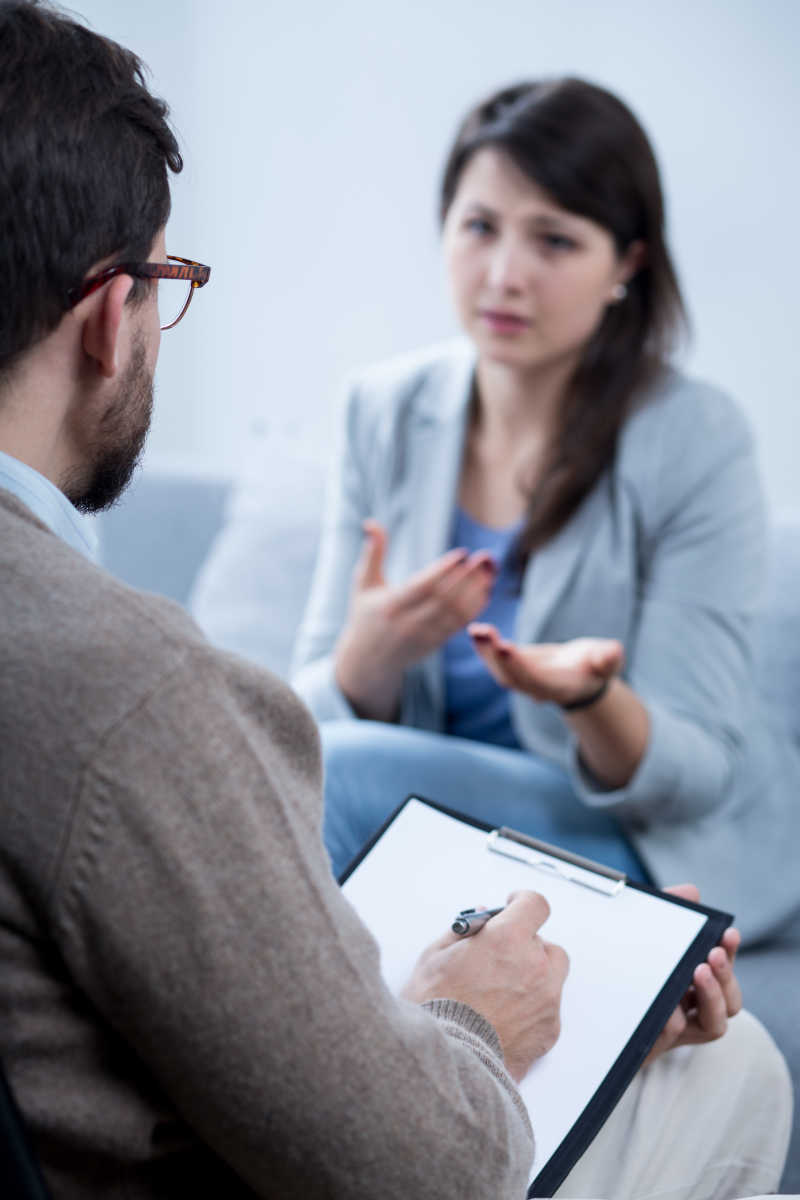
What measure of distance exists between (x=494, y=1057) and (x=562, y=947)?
0.18m

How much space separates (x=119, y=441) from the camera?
0.67 metres

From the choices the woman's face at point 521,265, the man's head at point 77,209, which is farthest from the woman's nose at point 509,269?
the man's head at point 77,209

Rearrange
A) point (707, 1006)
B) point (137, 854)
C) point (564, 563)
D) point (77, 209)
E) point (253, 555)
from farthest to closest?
1. point (253, 555)
2. point (564, 563)
3. point (707, 1006)
4. point (77, 209)
5. point (137, 854)

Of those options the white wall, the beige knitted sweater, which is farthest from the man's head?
the white wall

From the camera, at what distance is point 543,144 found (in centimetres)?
141

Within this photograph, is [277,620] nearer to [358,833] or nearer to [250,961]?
[358,833]

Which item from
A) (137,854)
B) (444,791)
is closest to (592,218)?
(444,791)

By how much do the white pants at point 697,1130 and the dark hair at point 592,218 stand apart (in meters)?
0.77

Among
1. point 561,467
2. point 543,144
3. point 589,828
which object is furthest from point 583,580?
point 543,144

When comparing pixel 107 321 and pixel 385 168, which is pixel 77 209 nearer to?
pixel 107 321

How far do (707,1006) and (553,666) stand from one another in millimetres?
463

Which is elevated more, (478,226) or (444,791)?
(478,226)

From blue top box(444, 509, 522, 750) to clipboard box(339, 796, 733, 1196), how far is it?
661 millimetres

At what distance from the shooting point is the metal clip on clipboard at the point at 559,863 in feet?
2.86
